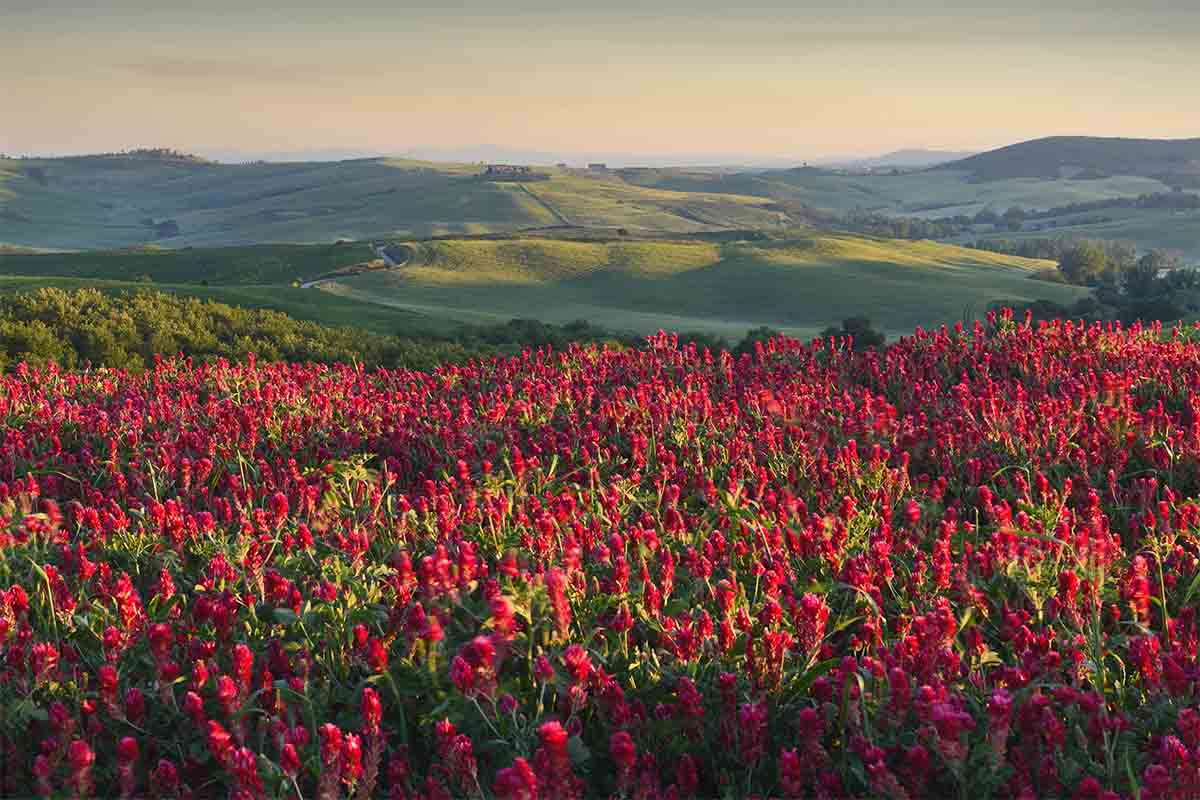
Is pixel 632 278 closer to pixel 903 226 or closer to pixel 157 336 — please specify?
pixel 157 336

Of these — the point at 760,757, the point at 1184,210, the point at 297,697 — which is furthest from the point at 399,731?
the point at 1184,210

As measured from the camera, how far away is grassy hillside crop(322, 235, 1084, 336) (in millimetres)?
65375

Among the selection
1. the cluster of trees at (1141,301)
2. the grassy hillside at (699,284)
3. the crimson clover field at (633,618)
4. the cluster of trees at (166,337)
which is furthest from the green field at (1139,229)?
the crimson clover field at (633,618)

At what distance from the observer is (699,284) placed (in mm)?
77688

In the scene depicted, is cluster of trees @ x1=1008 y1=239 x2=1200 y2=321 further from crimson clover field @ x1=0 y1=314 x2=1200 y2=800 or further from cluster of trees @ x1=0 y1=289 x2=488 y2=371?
crimson clover field @ x1=0 y1=314 x2=1200 y2=800

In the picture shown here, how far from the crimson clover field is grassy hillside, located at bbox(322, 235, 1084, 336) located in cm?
4629

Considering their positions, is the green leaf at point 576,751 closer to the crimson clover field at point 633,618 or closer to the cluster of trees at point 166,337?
the crimson clover field at point 633,618

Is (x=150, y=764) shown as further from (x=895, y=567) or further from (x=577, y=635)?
(x=895, y=567)

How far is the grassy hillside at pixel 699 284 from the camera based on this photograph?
2574 inches

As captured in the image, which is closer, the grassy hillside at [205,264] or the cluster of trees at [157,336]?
the cluster of trees at [157,336]

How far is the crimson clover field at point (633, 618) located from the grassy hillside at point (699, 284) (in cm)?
4629

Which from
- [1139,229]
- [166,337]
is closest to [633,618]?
[166,337]

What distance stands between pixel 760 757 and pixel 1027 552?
177cm

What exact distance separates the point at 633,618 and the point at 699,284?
74764mm
